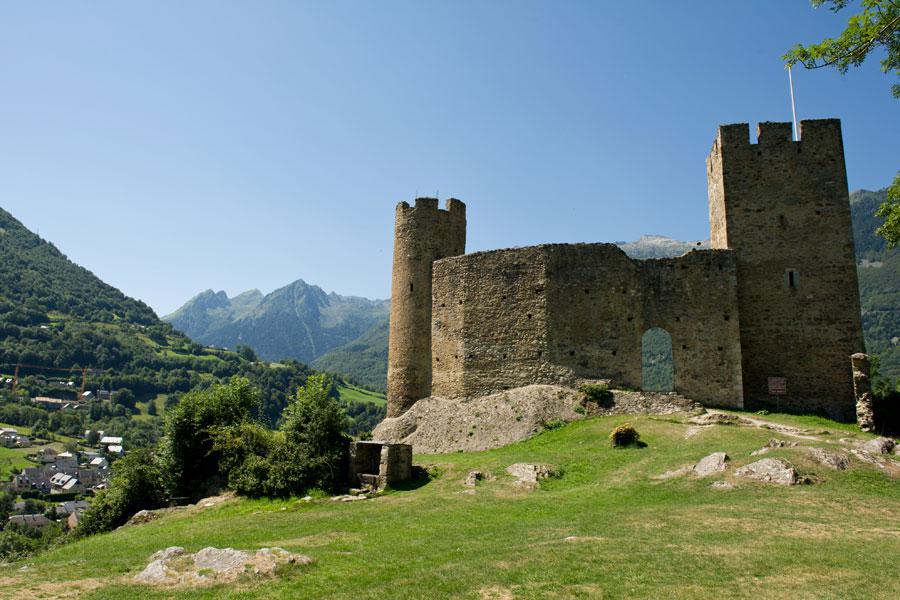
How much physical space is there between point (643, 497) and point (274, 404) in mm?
134702

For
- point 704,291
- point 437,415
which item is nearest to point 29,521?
point 437,415

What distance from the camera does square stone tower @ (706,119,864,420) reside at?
95.6 ft

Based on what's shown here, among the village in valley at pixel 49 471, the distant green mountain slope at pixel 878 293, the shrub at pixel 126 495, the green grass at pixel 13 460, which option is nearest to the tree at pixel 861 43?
the shrub at pixel 126 495

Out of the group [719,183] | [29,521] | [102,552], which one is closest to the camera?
[102,552]

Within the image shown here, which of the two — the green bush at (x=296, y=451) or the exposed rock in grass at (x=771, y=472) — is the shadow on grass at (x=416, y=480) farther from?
the exposed rock in grass at (x=771, y=472)

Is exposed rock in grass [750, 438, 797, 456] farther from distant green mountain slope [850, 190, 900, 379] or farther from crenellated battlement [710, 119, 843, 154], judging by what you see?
distant green mountain slope [850, 190, 900, 379]

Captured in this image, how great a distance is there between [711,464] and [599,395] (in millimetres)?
9649

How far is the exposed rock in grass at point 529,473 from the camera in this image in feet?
62.5

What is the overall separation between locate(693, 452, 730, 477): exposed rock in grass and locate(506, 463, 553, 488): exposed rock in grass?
4319mm

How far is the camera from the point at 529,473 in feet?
64.6

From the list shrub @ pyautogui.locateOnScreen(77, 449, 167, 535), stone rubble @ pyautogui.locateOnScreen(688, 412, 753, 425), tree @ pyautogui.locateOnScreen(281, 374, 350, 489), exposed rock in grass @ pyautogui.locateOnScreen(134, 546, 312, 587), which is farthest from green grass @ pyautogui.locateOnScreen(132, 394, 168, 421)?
exposed rock in grass @ pyautogui.locateOnScreen(134, 546, 312, 587)

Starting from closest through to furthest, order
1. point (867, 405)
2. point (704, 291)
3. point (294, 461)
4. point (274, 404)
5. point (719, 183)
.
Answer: point (294, 461), point (867, 405), point (704, 291), point (719, 183), point (274, 404)

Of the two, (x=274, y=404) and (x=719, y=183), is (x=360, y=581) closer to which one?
(x=719, y=183)

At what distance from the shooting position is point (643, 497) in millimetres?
15977
